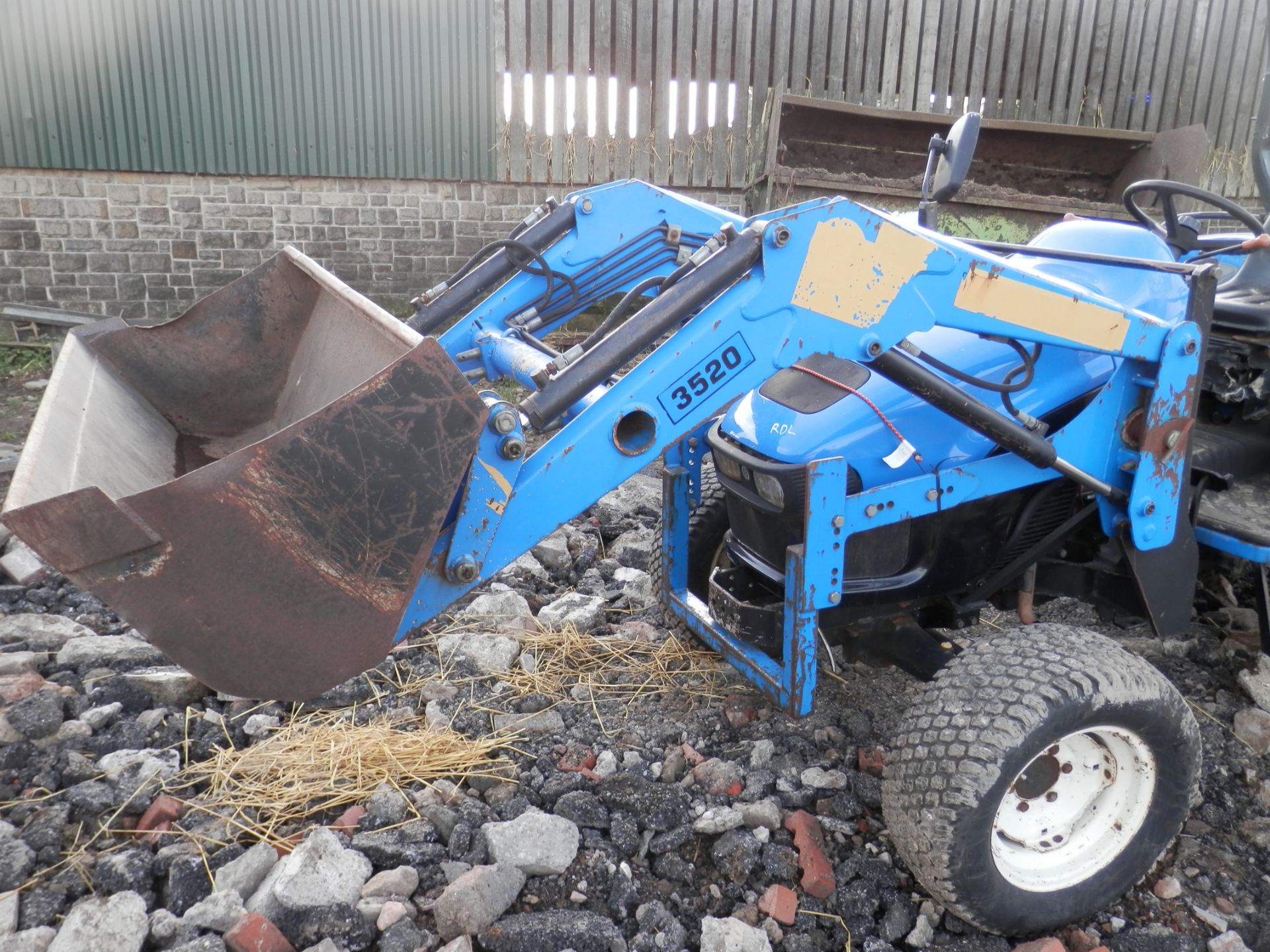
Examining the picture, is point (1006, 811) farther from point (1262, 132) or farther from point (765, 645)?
point (1262, 132)

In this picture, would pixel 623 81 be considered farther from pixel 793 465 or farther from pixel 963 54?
pixel 793 465

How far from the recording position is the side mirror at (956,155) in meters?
2.57

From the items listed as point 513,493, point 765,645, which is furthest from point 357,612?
point 765,645

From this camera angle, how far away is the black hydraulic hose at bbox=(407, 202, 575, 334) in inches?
118

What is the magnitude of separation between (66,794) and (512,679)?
51.6 inches

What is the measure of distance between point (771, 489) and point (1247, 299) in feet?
6.35

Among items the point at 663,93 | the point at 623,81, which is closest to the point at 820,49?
the point at 663,93

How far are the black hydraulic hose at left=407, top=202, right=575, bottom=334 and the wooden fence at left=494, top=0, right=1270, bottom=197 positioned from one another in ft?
20.3

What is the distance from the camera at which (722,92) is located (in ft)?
29.9

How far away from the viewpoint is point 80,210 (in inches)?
324

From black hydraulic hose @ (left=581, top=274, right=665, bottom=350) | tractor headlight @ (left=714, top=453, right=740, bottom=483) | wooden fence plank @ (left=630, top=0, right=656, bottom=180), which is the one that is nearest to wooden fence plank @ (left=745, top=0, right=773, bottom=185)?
wooden fence plank @ (left=630, top=0, right=656, bottom=180)

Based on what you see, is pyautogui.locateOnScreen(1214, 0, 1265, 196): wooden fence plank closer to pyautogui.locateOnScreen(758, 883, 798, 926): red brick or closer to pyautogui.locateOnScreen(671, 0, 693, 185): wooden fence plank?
pyautogui.locateOnScreen(671, 0, 693, 185): wooden fence plank

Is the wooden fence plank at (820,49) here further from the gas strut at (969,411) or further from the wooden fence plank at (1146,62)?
the gas strut at (969,411)

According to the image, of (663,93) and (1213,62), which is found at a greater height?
(1213,62)
